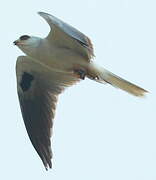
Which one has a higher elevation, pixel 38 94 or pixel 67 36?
pixel 67 36

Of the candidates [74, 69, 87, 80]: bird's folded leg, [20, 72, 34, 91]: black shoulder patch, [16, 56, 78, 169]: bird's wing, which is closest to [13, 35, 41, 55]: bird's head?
[16, 56, 78, 169]: bird's wing

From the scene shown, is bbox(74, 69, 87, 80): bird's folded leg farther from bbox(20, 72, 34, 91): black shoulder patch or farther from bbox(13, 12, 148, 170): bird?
bbox(20, 72, 34, 91): black shoulder patch

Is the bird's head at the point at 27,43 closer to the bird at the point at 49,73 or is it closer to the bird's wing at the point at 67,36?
the bird at the point at 49,73

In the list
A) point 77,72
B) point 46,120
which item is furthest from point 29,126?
point 77,72

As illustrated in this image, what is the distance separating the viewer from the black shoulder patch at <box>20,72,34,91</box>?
1001 centimetres

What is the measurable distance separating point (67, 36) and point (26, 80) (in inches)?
48.3

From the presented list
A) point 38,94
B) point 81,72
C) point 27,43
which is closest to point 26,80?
point 38,94

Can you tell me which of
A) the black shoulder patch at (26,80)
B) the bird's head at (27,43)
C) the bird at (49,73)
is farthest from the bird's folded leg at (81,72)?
the black shoulder patch at (26,80)

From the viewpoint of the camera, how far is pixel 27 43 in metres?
9.23

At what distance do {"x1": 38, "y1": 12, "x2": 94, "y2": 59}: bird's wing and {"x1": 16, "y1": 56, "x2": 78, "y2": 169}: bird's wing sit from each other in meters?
0.70

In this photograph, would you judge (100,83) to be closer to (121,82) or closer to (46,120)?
(121,82)

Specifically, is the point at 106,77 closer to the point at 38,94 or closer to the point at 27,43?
the point at 27,43

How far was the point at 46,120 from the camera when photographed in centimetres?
976

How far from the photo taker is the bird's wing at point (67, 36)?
336 inches
